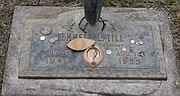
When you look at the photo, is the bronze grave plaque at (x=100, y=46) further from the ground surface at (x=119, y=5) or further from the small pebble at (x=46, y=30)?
the ground surface at (x=119, y=5)

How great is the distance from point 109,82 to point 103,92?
0.07 meters

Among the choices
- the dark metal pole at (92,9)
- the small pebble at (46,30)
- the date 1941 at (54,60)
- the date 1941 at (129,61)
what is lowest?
the date 1941 at (129,61)

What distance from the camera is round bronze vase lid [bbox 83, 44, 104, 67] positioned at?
7.50 ft

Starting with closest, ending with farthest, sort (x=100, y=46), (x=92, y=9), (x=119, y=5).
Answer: (x=92, y=9)
(x=100, y=46)
(x=119, y=5)

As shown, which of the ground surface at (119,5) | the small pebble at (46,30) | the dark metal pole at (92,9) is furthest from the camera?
the ground surface at (119,5)

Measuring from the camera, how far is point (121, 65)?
2.29 m

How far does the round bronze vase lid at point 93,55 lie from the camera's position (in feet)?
7.50

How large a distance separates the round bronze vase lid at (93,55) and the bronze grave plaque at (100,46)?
0.9 inches

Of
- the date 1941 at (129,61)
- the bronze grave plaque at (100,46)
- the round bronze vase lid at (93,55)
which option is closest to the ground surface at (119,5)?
the bronze grave plaque at (100,46)

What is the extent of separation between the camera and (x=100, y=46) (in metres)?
2.37

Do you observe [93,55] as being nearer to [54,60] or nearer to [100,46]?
[100,46]

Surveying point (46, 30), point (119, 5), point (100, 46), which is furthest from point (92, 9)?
point (119, 5)

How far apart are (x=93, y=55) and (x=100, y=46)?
0.09 metres

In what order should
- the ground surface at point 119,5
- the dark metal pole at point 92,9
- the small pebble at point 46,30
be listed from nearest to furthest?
the dark metal pole at point 92,9, the small pebble at point 46,30, the ground surface at point 119,5
